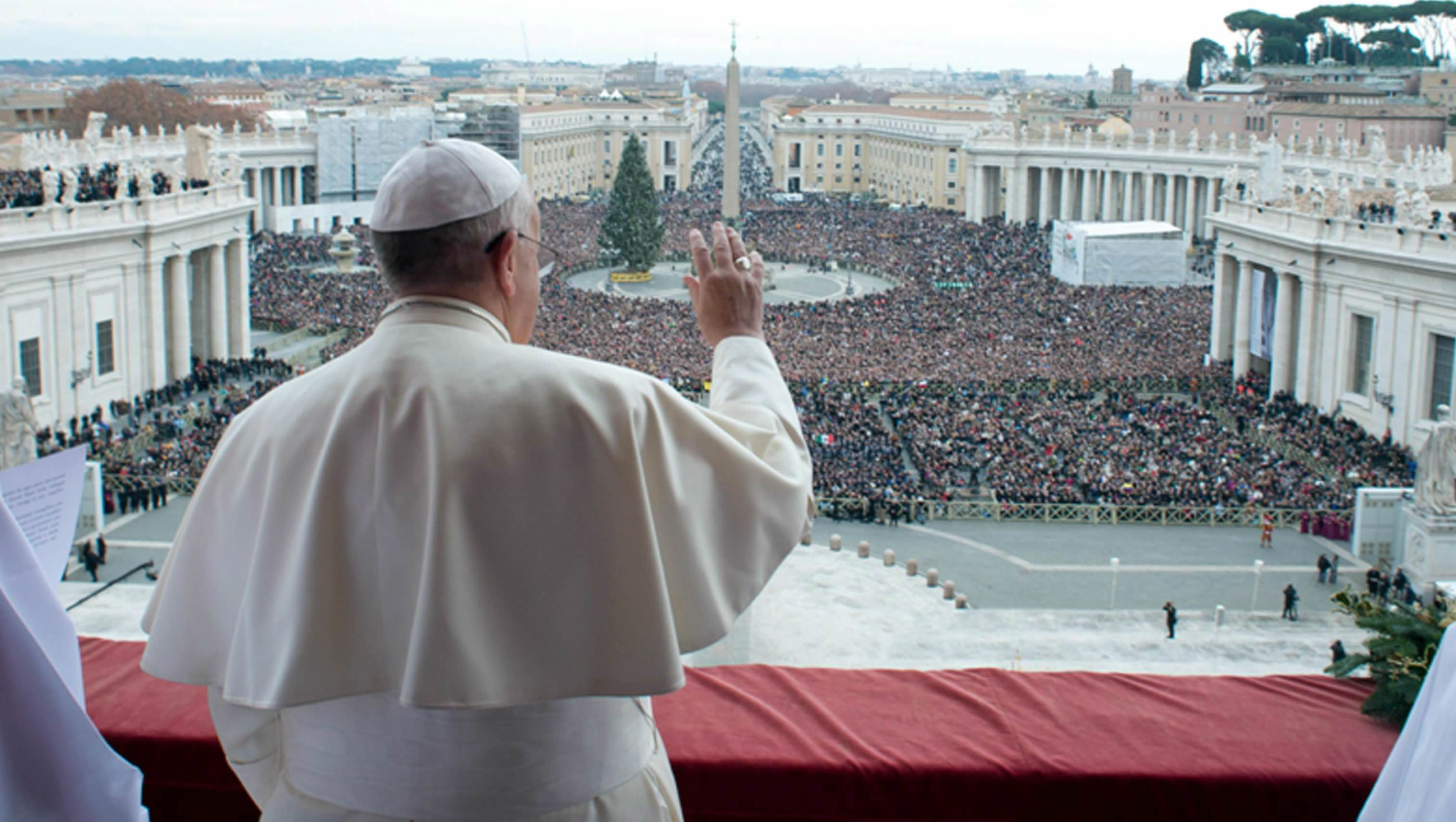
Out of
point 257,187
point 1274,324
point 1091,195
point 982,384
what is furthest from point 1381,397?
point 257,187

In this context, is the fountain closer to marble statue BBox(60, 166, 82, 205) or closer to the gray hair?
marble statue BBox(60, 166, 82, 205)

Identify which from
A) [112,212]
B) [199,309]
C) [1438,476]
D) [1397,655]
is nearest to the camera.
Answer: [1397,655]

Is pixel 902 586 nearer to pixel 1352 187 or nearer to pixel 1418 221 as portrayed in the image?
pixel 1418 221

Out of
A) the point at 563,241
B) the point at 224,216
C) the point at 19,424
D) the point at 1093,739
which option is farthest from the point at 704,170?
the point at 1093,739

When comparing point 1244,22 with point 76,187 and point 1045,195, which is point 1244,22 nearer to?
point 1045,195

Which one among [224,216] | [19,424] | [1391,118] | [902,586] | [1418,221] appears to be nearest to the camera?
[902,586]

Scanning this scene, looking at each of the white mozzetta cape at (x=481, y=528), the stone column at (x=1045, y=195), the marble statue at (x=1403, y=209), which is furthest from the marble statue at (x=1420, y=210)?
the stone column at (x=1045, y=195)
